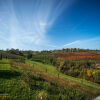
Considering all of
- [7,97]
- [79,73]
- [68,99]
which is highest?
[7,97]

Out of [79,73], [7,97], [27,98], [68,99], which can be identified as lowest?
[79,73]

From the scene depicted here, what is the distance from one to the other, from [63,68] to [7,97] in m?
16.3

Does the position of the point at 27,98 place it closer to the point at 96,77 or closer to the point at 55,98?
the point at 55,98

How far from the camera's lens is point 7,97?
4465mm

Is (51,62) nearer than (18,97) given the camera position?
No

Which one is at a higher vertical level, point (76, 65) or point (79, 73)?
point (76, 65)

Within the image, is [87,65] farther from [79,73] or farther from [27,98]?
[27,98]

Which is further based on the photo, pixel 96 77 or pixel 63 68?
pixel 63 68

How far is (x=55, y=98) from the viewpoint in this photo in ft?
17.6

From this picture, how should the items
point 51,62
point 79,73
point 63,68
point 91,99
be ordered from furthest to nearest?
point 51,62 → point 63,68 → point 79,73 → point 91,99

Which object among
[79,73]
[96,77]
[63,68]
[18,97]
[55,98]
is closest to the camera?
[18,97]

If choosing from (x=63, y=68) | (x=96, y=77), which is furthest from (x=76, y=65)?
(x=96, y=77)

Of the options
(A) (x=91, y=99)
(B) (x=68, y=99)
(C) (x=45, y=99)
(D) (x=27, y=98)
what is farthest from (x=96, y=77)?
(D) (x=27, y=98)

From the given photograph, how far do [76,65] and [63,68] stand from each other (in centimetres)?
368
